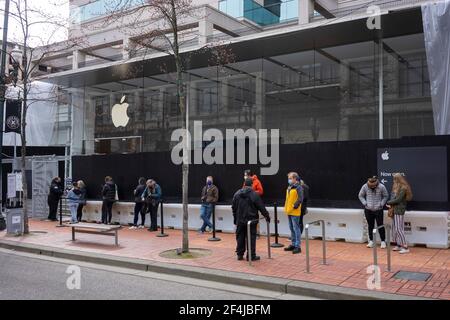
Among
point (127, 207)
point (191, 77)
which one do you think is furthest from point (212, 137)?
point (127, 207)

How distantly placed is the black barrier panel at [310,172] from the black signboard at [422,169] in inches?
5.8

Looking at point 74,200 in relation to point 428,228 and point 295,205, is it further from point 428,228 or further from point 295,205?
point 428,228

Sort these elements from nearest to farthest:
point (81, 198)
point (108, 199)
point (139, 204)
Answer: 1. point (139, 204)
2. point (108, 199)
3. point (81, 198)

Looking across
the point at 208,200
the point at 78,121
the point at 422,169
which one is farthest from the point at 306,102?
the point at 78,121

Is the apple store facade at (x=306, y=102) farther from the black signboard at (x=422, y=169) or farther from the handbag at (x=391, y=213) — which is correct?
the handbag at (x=391, y=213)

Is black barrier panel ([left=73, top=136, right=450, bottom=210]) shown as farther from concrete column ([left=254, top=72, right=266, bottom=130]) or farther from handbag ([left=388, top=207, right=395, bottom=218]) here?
concrete column ([left=254, top=72, right=266, bottom=130])

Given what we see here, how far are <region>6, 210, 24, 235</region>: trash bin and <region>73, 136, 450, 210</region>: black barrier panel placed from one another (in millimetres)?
3882

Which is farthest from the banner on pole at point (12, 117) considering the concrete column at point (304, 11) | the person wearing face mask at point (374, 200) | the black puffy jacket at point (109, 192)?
the person wearing face mask at point (374, 200)

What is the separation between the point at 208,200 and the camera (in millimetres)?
13609

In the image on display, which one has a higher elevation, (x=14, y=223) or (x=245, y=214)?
(x=245, y=214)

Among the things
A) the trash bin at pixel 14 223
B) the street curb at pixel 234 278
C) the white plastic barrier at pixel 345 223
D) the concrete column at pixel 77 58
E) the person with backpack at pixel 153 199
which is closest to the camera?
the street curb at pixel 234 278

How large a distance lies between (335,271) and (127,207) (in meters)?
9.73

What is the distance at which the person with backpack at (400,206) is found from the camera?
10.3 meters

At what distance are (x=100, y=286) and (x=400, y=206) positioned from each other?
6717 millimetres
